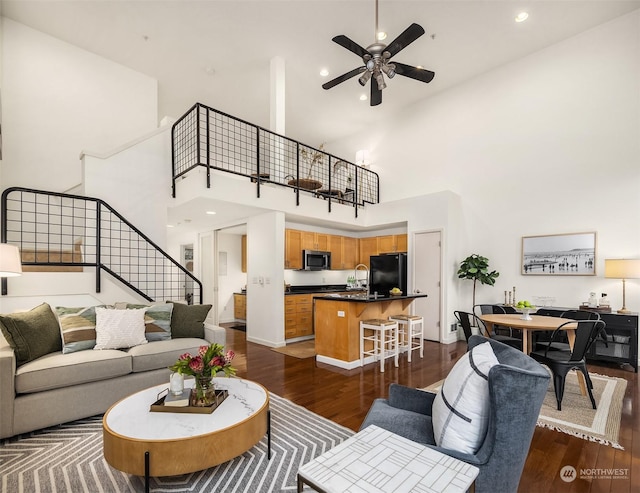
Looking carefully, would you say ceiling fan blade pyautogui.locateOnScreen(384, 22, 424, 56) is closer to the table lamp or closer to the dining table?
the dining table

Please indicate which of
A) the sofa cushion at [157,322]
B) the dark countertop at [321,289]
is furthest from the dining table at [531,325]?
the sofa cushion at [157,322]

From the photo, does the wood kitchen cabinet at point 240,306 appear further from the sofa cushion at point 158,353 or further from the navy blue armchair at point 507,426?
the navy blue armchair at point 507,426

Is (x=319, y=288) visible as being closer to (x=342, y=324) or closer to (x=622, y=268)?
(x=342, y=324)

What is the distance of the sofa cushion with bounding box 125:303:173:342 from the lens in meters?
3.46

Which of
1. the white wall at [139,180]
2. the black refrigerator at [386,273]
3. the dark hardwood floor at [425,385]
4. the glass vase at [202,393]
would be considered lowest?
the dark hardwood floor at [425,385]

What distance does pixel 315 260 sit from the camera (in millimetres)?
7098

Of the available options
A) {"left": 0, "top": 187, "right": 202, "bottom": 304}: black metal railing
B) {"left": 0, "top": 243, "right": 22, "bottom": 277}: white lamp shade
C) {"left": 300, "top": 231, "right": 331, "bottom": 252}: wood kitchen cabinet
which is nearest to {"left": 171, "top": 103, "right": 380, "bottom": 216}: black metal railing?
{"left": 300, "top": 231, "right": 331, "bottom": 252}: wood kitchen cabinet

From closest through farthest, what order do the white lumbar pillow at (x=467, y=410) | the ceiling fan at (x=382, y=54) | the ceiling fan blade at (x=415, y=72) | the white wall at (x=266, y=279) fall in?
1. the white lumbar pillow at (x=467, y=410)
2. the ceiling fan at (x=382, y=54)
3. the ceiling fan blade at (x=415, y=72)
4. the white wall at (x=266, y=279)

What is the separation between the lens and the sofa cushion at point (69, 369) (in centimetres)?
246

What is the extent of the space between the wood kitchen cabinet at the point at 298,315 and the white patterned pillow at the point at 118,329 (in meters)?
2.89

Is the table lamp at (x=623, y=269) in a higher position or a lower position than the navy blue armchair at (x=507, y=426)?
higher

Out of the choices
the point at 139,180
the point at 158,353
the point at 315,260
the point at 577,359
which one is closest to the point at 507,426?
the point at 577,359

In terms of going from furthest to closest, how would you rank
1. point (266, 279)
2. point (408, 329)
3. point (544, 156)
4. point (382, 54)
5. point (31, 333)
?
point (266, 279) → point (544, 156) → point (408, 329) → point (382, 54) → point (31, 333)

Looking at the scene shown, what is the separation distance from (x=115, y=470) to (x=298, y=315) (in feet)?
13.7
